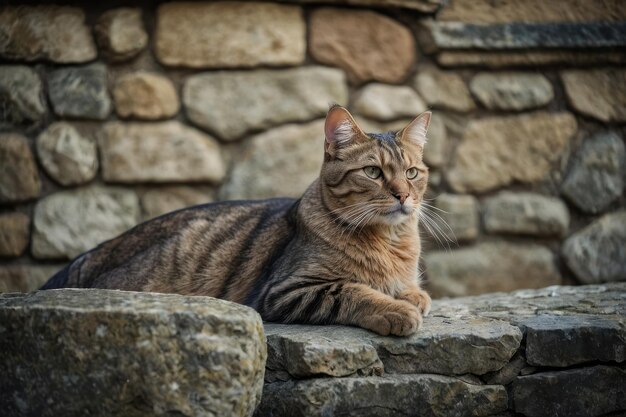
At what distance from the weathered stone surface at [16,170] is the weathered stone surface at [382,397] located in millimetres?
2408

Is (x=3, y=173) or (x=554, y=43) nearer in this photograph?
(x=3, y=173)

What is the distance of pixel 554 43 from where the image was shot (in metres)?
4.83

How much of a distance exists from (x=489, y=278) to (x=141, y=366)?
3.09m

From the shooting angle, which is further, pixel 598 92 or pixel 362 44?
pixel 598 92

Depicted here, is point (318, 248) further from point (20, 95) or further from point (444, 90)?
point (20, 95)

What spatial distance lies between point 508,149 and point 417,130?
1.41 m

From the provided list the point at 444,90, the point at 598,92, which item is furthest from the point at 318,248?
the point at 598,92

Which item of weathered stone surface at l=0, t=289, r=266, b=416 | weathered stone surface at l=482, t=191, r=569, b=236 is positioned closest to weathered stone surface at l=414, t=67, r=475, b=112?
weathered stone surface at l=482, t=191, r=569, b=236

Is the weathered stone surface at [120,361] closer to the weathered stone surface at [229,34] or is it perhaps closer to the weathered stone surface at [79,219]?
the weathered stone surface at [79,219]

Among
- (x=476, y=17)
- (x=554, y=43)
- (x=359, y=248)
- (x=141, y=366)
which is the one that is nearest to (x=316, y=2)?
(x=476, y=17)

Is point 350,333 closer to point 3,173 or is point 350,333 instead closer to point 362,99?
point 362,99

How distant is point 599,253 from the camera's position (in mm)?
→ 4930

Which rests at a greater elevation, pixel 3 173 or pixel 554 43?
pixel 554 43

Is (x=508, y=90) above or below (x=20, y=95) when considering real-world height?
above
